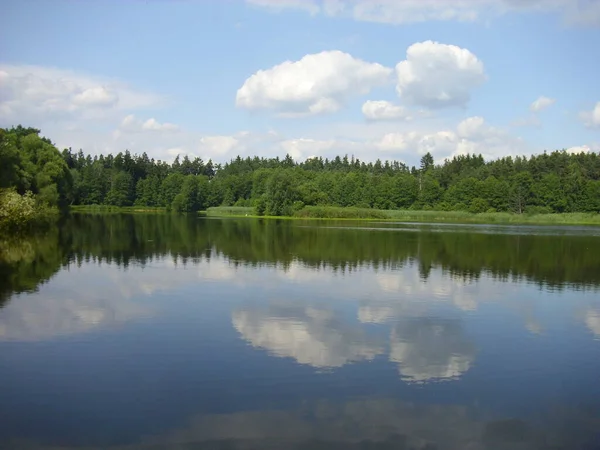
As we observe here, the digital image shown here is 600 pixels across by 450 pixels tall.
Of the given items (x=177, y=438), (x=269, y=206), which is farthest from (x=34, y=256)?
(x=269, y=206)

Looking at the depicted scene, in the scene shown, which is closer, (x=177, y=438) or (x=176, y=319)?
(x=177, y=438)

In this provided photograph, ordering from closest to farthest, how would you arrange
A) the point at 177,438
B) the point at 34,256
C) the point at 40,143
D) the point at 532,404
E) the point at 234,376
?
the point at 177,438, the point at 532,404, the point at 234,376, the point at 34,256, the point at 40,143

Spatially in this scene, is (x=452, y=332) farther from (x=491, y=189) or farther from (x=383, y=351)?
(x=491, y=189)

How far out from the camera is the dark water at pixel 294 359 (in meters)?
9.01

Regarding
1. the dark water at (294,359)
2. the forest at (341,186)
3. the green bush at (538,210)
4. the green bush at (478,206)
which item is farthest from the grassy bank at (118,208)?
the dark water at (294,359)

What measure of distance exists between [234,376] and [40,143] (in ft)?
234

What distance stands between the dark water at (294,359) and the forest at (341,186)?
55.4 metres

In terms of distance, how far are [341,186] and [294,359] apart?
11175 centimetres

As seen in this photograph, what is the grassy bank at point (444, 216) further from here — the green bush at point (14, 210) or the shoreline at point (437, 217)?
the green bush at point (14, 210)

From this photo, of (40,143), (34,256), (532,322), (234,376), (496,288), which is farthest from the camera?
(40,143)

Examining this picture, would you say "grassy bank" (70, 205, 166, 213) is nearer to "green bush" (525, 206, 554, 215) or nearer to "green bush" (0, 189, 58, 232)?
"green bush" (0, 189, 58, 232)

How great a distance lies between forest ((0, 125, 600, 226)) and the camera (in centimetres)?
10081

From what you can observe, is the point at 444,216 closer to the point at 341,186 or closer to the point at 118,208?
the point at 341,186

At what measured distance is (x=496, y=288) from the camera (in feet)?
76.0
